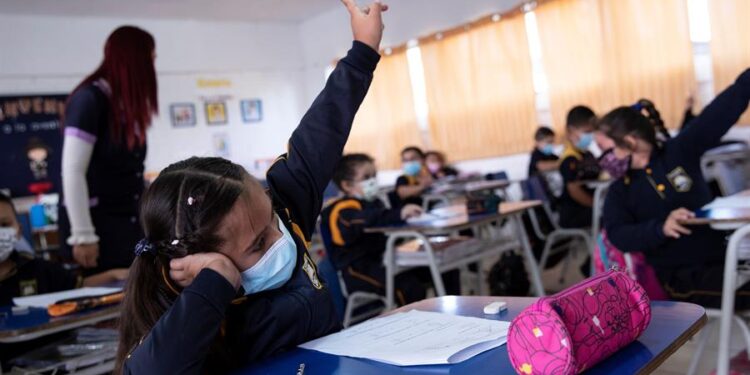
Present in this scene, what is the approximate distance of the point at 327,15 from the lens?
8.98m

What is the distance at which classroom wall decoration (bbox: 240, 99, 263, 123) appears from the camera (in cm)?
883

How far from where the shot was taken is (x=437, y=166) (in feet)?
22.8

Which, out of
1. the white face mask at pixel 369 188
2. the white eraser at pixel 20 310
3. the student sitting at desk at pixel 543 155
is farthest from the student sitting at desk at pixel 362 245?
the student sitting at desk at pixel 543 155

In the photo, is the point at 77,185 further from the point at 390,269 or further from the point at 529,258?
the point at 529,258

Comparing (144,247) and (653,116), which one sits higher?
(653,116)

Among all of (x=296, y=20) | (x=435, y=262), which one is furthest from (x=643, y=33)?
(x=296, y=20)

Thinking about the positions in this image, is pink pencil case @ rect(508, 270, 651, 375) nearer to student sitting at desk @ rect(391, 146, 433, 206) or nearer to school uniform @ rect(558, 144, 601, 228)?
school uniform @ rect(558, 144, 601, 228)

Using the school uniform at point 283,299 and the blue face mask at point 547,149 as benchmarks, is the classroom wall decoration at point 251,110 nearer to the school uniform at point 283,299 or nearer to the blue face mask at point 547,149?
the blue face mask at point 547,149

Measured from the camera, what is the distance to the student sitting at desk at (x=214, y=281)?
866 mm

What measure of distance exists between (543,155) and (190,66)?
15.8 feet

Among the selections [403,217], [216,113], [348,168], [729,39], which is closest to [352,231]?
[403,217]

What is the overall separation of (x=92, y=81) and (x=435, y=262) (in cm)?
158

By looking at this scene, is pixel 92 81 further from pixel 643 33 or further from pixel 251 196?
pixel 643 33

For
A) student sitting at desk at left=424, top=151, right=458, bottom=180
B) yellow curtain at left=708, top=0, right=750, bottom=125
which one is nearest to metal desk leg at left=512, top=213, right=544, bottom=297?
yellow curtain at left=708, top=0, right=750, bottom=125
